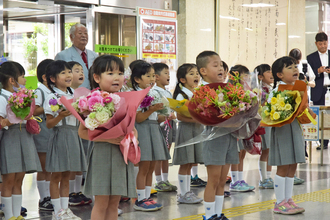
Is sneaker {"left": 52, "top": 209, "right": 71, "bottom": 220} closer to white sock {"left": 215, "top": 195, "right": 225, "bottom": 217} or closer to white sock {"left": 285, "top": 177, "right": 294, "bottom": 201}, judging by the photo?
white sock {"left": 215, "top": 195, "right": 225, "bottom": 217}

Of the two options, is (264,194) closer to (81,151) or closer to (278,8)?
(81,151)

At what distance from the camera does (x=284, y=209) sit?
379 cm

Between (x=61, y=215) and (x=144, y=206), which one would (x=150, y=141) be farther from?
(x=61, y=215)

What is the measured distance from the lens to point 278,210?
12.6 ft

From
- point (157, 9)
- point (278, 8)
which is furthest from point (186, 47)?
point (278, 8)

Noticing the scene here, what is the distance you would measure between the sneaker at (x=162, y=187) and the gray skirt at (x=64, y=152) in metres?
1.38

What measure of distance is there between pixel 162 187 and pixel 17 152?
1.89 metres

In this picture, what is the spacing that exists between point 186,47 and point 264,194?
341 centimetres

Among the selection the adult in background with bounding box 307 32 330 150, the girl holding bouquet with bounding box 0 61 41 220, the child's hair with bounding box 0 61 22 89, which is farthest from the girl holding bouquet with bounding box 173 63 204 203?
the adult in background with bounding box 307 32 330 150

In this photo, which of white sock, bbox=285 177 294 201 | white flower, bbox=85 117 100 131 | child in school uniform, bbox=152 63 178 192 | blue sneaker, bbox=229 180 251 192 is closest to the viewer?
white flower, bbox=85 117 100 131

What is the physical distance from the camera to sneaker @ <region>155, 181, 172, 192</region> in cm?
485

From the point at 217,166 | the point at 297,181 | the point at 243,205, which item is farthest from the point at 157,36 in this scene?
the point at 217,166

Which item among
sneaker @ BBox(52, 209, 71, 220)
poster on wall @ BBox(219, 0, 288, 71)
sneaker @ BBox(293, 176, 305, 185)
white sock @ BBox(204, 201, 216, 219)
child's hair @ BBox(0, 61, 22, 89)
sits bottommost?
sneaker @ BBox(293, 176, 305, 185)

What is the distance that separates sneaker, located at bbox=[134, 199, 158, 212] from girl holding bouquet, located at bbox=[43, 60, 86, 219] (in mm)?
618
